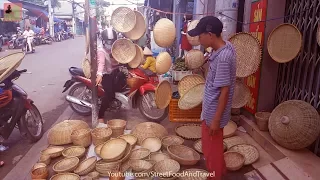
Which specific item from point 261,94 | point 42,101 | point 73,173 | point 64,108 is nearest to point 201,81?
point 261,94

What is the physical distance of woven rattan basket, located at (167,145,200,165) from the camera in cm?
334

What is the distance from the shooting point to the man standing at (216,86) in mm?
2328

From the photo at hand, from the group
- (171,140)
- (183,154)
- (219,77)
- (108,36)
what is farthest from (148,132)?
(219,77)

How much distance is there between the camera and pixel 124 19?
4.48m

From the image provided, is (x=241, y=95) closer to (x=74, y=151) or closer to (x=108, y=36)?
(x=108, y=36)

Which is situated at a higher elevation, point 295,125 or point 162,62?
point 162,62

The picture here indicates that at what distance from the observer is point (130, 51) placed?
4742 mm

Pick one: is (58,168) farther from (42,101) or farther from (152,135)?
(42,101)

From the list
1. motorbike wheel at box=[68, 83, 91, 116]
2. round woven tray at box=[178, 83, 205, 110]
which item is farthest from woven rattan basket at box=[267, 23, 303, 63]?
motorbike wheel at box=[68, 83, 91, 116]

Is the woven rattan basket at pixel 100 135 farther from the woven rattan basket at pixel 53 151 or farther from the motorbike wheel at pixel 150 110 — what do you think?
the motorbike wheel at pixel 150 110

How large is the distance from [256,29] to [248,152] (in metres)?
1.96

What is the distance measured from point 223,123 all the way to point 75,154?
2094mm

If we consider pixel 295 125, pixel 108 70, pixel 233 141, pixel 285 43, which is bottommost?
pixel 233 141

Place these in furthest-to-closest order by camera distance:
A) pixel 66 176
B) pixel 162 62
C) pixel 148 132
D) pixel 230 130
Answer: pixel 162 62 < pixel 230 130 < pixel 148 132 < pixel 66 176
